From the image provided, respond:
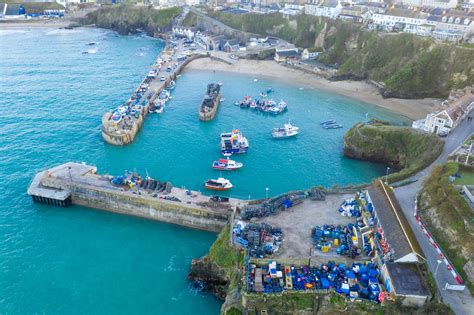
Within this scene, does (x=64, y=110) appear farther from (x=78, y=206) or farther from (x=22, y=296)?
(x=22, y=296)

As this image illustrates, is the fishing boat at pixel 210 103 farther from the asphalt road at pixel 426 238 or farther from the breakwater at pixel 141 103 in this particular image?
the asphalt road at pixel 426 238

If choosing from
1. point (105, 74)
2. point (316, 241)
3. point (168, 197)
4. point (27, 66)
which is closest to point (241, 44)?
point (105, 74)

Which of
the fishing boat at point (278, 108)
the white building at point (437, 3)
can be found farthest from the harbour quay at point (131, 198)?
the white building at point (437, 3)

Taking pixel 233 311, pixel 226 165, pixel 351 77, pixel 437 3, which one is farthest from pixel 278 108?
pixel 437 3

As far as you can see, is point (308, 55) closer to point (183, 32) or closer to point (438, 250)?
point (183, 32)

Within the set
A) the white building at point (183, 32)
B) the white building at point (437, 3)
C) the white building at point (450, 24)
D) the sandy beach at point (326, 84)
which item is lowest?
the sandy beach at point (326, 84)

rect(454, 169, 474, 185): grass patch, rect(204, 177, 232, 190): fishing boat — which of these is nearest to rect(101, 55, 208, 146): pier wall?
rect(204, 177, 232, 190): fishing boat

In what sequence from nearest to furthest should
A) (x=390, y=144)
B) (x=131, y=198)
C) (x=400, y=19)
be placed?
(x=131, y=198), (x=390, y=144), (x=400, y=19)
